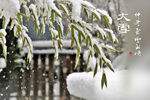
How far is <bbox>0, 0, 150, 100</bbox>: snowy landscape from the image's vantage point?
3.34ft

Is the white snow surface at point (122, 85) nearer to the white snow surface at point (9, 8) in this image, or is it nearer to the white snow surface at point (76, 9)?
the white snow surface at point (76, 9)

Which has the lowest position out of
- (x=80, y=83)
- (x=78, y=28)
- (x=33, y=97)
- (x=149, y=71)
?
(x=33, y=97)

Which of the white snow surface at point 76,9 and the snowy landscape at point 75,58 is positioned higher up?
the white snow surface at point 76,9

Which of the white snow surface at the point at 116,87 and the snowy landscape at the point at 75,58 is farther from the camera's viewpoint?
the white snow surface at the point at 116,87

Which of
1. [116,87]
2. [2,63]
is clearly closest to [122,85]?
[116,87]

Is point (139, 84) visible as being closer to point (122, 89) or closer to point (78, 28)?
point (122, 89)

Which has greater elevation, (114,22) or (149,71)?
(114,22)

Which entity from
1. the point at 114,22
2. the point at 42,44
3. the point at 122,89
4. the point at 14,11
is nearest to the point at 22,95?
the point at 42,44

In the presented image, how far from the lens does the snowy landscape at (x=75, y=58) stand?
1.02 meters

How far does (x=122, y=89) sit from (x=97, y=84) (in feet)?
0.75

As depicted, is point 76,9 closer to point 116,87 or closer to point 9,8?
point 9,8

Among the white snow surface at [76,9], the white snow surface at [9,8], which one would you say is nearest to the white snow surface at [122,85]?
the white snow surface at [76,9]

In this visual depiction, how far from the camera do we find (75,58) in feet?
11.3

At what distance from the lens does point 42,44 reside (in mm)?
3527
